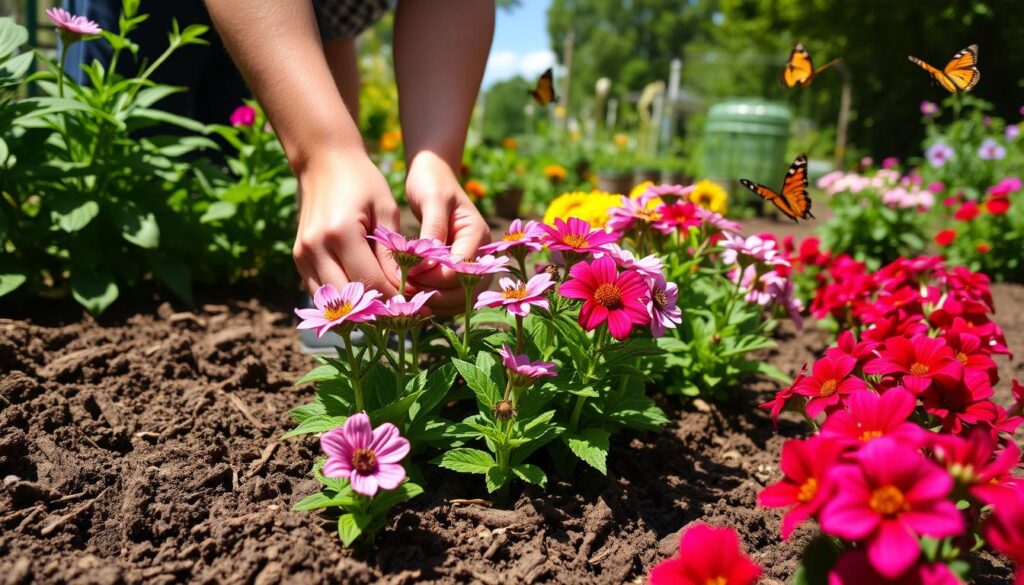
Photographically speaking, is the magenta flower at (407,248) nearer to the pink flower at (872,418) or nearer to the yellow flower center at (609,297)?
the yellow flower center at (609,297)

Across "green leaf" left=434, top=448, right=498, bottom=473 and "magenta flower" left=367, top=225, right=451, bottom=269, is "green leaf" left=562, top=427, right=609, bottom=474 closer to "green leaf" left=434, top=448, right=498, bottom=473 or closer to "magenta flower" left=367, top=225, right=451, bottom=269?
"green leaf" left=434, top=448, right=498, bottom=473

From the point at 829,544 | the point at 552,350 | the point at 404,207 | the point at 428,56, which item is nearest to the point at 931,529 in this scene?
the point at 829,544

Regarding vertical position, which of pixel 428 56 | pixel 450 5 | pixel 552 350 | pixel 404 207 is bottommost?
pixel 404 207

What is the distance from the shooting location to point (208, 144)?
98.4 inches

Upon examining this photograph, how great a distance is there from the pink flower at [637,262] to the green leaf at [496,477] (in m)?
0.45

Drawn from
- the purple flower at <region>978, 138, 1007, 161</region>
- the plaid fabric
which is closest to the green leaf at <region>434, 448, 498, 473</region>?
the plaid fabric

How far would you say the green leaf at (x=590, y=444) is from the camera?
4.65ft

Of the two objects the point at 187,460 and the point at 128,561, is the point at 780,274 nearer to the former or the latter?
the point at 187,460

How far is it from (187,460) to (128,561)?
0.32 metres

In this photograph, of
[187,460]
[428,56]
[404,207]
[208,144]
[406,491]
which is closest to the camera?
[406,491]

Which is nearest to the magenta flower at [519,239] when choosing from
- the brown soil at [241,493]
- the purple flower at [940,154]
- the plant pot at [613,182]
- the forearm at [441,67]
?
the forearm at [441,67]

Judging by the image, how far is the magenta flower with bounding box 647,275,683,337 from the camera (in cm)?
140

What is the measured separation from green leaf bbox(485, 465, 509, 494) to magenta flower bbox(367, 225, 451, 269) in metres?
0.42

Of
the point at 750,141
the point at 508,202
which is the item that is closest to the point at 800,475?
the point at 508,202
